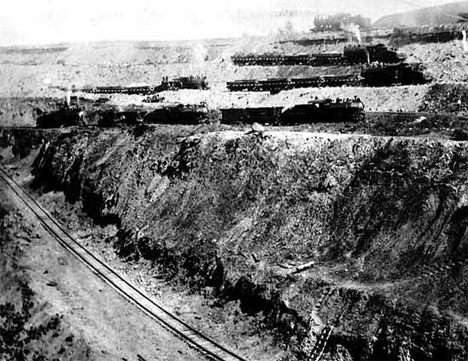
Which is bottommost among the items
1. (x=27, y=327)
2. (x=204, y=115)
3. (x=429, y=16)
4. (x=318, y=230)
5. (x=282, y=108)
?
(x=27, y=327)

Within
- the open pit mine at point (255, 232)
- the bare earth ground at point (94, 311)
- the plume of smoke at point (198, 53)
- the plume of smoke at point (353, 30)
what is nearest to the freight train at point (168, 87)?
the plume of smoke at point (198, 53)

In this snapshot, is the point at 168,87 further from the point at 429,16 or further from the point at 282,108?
the point at 429,16

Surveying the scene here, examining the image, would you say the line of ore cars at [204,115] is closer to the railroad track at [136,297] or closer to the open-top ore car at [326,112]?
the open-top ore car at [326,112]

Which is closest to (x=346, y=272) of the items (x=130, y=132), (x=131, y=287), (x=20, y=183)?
(x=131, y=287)

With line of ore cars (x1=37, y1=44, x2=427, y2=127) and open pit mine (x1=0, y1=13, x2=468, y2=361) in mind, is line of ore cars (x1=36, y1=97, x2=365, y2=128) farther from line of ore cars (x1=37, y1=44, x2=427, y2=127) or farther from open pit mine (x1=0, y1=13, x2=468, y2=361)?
open pit mine (x1=0, y1=13, x2=468, y2=361)

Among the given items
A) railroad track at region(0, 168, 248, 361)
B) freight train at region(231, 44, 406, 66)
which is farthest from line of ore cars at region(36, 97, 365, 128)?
freight train at region(231, 44, 406, 66)

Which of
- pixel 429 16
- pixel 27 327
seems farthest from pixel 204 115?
pixel 429 16
